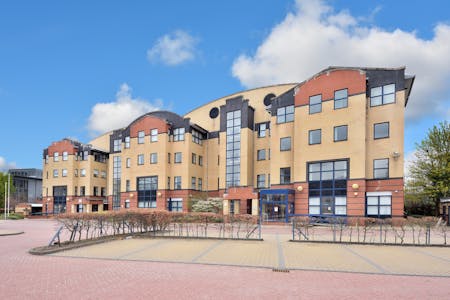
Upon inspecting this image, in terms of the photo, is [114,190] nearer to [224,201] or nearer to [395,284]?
[224,201]

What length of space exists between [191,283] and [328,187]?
2355 centimetres

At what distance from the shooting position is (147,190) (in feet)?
138

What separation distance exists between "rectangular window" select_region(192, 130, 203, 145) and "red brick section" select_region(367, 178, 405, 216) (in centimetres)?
2227

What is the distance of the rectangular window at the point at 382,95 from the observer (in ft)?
91.6

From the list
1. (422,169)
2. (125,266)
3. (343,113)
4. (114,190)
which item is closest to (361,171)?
(343,113)

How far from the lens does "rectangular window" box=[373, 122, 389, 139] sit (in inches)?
1101

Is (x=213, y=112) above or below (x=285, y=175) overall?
above

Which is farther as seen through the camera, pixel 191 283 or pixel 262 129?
pixel 262 129

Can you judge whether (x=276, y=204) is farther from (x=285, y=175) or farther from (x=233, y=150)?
(x=233, y=150)

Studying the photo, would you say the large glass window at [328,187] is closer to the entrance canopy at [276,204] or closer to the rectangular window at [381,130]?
the entrance canopy at [276,204]

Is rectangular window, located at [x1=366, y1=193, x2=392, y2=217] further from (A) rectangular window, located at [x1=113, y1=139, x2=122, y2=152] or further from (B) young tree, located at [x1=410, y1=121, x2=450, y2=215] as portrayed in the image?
(A) rectangular window, located at [x1=113, y1=139, x2=122, y2=152]

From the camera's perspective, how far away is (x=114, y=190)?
50.3 meters

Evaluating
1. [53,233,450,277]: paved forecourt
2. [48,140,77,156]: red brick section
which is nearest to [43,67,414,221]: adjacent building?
[48,140,77,156]: red brick section

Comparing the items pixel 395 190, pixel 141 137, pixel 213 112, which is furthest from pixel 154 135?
pixel 395 190
